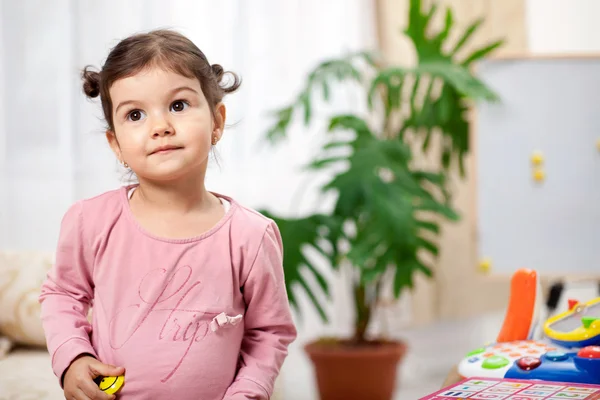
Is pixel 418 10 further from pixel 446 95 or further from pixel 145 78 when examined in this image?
pixel 145 78

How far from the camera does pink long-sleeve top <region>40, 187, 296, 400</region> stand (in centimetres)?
95

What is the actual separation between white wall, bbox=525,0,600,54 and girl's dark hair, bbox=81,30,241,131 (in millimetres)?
2986

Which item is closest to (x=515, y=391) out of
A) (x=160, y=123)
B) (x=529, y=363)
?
(x=529, y=363)

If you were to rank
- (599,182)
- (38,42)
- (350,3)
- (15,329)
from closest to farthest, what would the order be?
(15,329) < (38,42) < (599,182) < (350,3)

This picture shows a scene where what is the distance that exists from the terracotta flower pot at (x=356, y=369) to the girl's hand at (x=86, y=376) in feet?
4.93

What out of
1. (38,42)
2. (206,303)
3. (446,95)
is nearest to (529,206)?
(446,95)

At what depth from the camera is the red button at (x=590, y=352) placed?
1.03 meters

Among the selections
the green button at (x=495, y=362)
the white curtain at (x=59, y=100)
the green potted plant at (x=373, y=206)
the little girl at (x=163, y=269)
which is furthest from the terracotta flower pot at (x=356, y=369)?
the little girl at (x=163, y=269)

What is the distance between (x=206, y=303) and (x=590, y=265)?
7.39ft

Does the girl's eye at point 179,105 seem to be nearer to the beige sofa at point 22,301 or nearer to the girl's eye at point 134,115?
the girl's eye at point 134,115

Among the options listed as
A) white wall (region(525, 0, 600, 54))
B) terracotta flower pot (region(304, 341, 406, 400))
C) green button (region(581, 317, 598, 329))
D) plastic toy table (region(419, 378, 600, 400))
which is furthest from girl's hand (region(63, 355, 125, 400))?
white wall (region(525, 0, 600, 54))

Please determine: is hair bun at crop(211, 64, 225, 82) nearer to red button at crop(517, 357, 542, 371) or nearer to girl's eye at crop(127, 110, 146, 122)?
girl's eye at crop(127, 110, 146, 122)

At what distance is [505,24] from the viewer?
12.1 feet

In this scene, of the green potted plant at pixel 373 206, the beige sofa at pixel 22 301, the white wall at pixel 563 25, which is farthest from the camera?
the white wall at pixel 563 25
